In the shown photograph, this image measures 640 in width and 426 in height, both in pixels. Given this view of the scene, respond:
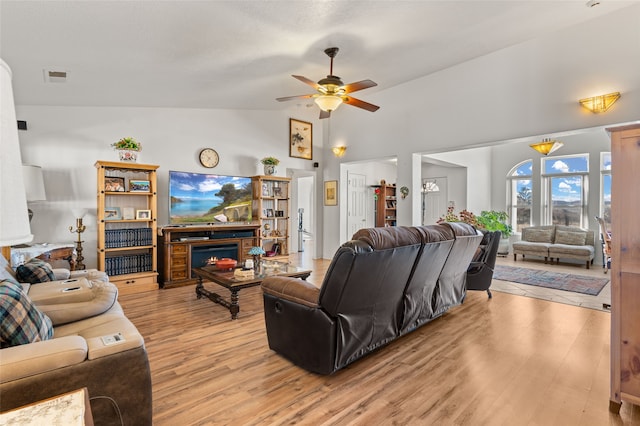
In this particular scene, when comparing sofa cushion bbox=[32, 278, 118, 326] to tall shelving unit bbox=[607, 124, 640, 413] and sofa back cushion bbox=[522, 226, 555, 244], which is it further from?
sofa back cushion bbox=[522, 226, 555, 244]

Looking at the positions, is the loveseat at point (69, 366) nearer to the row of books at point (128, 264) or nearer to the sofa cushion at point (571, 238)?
the row of books at point (128, 264)

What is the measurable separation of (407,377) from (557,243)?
714 centimetres

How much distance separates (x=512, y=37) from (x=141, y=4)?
4.67m

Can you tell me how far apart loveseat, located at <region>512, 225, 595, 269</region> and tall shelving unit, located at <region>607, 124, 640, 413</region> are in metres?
6.02

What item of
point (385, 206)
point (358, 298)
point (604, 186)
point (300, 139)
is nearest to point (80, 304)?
point (358, 298)

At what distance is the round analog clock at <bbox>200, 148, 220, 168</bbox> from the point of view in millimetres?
5945

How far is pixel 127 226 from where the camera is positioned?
16.9 feet

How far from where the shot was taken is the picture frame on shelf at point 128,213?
4906 mm

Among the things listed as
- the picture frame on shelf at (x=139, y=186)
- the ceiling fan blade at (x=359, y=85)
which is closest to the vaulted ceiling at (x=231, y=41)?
the ceiling fan blade at (x=359, y=85)

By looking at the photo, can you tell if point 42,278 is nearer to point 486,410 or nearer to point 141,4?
point 141,4

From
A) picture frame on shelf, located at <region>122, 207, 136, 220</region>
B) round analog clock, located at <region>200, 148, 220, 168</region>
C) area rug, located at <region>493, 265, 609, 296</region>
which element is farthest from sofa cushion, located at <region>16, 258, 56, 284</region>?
area rug, located at <region>493, 265, 609, 296</region>

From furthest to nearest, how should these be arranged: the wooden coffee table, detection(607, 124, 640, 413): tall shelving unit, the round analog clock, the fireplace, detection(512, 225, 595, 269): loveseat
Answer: detection(512, 225, 595, 269): loveseat → the round analog clock → the fireplace → the wooden coffee table → detection(607, 124, 640, 413): tall shelving unit

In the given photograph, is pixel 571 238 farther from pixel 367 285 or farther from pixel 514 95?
pixel 367 285

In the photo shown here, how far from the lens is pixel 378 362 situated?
8.55 ft
